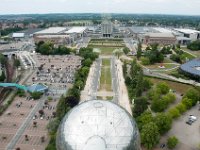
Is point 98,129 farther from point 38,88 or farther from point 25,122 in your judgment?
point 38,88

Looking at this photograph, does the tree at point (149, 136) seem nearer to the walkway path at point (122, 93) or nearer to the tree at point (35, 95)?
the walkway path at point (122, 93)

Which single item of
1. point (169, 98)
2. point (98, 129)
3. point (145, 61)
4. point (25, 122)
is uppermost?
point (98, 129)

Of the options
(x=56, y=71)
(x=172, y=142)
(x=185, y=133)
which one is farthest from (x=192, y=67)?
(x=172, y=142)

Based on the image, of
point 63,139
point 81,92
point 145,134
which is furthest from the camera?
point 81,92

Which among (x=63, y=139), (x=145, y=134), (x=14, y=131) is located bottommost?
(x=14, y=131)

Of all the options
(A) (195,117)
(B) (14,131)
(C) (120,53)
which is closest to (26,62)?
(C) (120,53)

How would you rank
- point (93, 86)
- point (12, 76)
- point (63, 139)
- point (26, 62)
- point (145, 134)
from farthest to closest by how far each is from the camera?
point (26, 62)
point (12, 76)
point (93, 86)
point (145, 134)
point (63, 139)

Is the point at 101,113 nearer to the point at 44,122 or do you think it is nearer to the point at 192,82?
the point at 44,122
